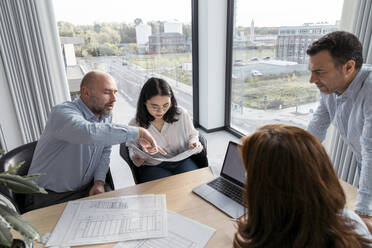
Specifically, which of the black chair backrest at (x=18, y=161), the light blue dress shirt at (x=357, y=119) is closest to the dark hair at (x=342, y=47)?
the light blue dress shirt at (x=357, y=119)

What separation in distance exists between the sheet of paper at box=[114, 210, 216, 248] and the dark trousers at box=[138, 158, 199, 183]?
0.67 meters

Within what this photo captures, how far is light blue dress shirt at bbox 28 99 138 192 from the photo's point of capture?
1.33 metres

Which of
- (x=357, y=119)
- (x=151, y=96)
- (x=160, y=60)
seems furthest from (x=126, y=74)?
(x=357, y=119)

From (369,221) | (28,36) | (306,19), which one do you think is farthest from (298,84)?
(28,36)

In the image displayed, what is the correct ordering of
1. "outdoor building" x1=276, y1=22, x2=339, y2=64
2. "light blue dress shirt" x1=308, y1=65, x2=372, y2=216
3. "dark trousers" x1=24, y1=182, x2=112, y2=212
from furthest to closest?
"outdoor building" x1=276, y1=22, x2=339, y2=64, "dark trousers" x1=24, y1=182, x2=112, y2=212, "light blue dress shirt" x1=308, y1=65, x2=372, y2=216

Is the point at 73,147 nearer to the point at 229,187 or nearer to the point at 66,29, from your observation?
the point at 229,187

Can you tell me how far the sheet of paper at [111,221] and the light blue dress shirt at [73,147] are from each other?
1.08 feet

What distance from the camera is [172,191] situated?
4.27 ft

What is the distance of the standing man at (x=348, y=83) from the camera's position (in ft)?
4.01

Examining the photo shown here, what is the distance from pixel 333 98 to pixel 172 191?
110 cm

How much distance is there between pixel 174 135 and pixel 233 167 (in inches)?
26.9

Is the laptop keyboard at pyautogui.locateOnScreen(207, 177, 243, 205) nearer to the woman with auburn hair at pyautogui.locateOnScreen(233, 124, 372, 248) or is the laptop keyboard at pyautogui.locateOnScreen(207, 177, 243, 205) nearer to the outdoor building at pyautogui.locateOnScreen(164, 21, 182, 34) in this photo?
the woman with auburn hair at pyautogui.locateOnScreen(233, 124, 372, 248)

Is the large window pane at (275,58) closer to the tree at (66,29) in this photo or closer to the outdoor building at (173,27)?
the outdoor building at (173,27)

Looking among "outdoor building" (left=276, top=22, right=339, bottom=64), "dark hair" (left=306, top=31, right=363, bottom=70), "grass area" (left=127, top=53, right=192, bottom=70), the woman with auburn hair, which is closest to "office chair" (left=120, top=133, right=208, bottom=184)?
"dark hair" (left=306, top=31, right=363, bottom=70)
